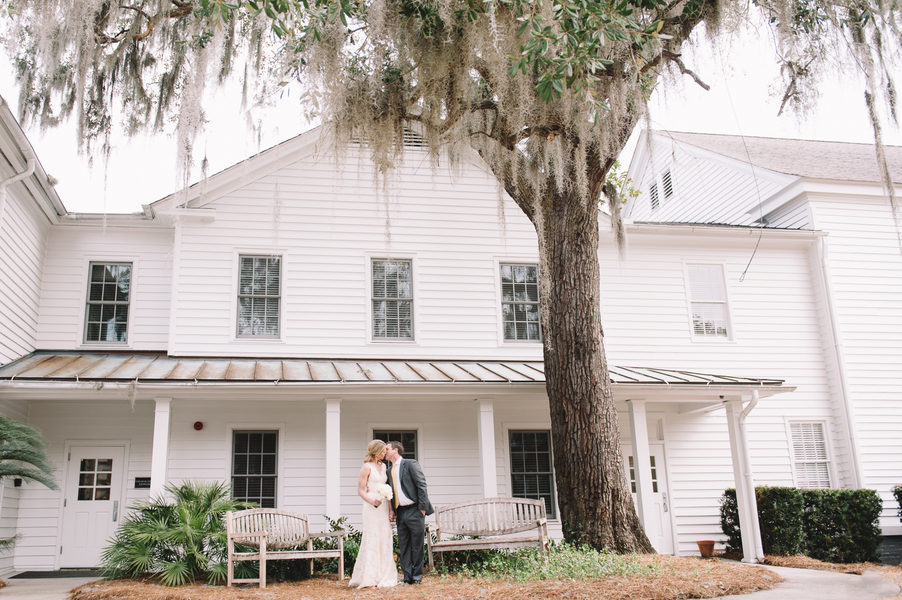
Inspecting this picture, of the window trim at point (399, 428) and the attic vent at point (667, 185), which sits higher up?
the attic vent at point (667, 185)

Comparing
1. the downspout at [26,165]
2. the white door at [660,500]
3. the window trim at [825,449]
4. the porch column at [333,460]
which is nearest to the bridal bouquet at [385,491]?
the porch column at [333,460]

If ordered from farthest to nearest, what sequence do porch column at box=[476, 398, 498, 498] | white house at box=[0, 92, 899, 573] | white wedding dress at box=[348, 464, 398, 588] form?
white house at box=[0, 92, 899, 573] → porch column at box=[476, 398, 498, 498] → white wedding dress at box=[348, 464, 398, 588]

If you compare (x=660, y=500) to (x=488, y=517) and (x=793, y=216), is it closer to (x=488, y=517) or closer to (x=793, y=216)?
(x=488, y=517)

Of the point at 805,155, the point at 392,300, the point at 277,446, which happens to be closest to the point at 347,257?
the point at 392,300

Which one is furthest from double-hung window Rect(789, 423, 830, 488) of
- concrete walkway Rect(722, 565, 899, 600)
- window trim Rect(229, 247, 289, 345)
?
window trim Rect(229, 247, 289, 345)

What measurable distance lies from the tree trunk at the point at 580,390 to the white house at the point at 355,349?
1.42m

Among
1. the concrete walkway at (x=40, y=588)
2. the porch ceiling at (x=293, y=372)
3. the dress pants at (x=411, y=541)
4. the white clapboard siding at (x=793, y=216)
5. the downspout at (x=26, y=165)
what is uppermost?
the white clapboard siding at (x=793, y=216)

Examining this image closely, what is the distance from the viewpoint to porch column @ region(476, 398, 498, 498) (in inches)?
401

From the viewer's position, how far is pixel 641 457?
34.9 ft

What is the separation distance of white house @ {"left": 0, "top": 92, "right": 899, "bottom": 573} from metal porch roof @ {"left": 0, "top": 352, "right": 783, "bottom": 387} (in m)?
0.07

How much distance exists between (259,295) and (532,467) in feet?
17.0

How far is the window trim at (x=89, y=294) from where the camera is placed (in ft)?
37.8

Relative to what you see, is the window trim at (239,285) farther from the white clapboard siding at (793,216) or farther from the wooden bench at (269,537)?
the white clapboard siding at (793,216)

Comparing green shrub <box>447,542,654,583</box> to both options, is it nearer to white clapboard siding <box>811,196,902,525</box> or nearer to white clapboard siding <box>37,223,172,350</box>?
white clapboard siding <box>37,223,172,350</box>
